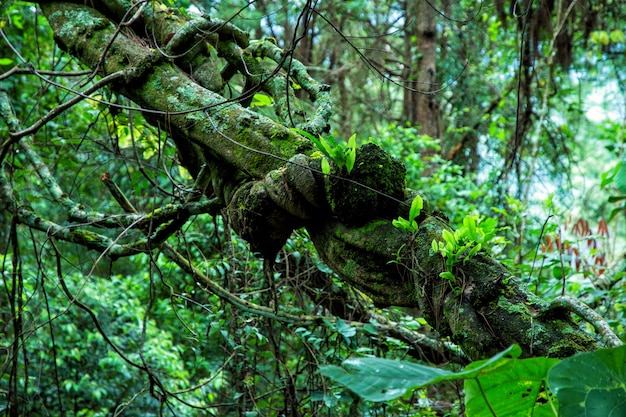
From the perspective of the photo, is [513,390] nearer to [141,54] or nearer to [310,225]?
[310,225]

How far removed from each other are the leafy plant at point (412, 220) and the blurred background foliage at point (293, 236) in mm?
369

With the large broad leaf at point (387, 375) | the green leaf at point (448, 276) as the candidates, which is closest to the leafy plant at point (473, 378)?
the large broad leaf at point (387, 375)

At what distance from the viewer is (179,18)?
280 centimetres

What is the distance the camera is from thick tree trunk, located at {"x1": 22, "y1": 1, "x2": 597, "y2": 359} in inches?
63.2

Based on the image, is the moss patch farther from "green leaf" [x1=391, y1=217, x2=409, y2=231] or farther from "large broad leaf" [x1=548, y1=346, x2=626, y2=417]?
"large broad leaf" [x1=548, y1=346, x2=626, y2=417]

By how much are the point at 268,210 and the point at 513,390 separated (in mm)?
924

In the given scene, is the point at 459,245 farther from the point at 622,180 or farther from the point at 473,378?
the point at 473,378

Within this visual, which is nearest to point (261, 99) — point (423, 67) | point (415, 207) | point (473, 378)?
point (415, 207)

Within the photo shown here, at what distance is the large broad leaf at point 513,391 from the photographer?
1202 mm

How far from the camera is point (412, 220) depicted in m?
1.81

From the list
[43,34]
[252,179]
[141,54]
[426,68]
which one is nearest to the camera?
[252,179]

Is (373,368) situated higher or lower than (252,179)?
lower

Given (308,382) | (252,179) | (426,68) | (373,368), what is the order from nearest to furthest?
(373,368), (252,179), (308,382), (426,68)

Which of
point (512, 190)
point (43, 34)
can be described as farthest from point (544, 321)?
point (43, 34)
